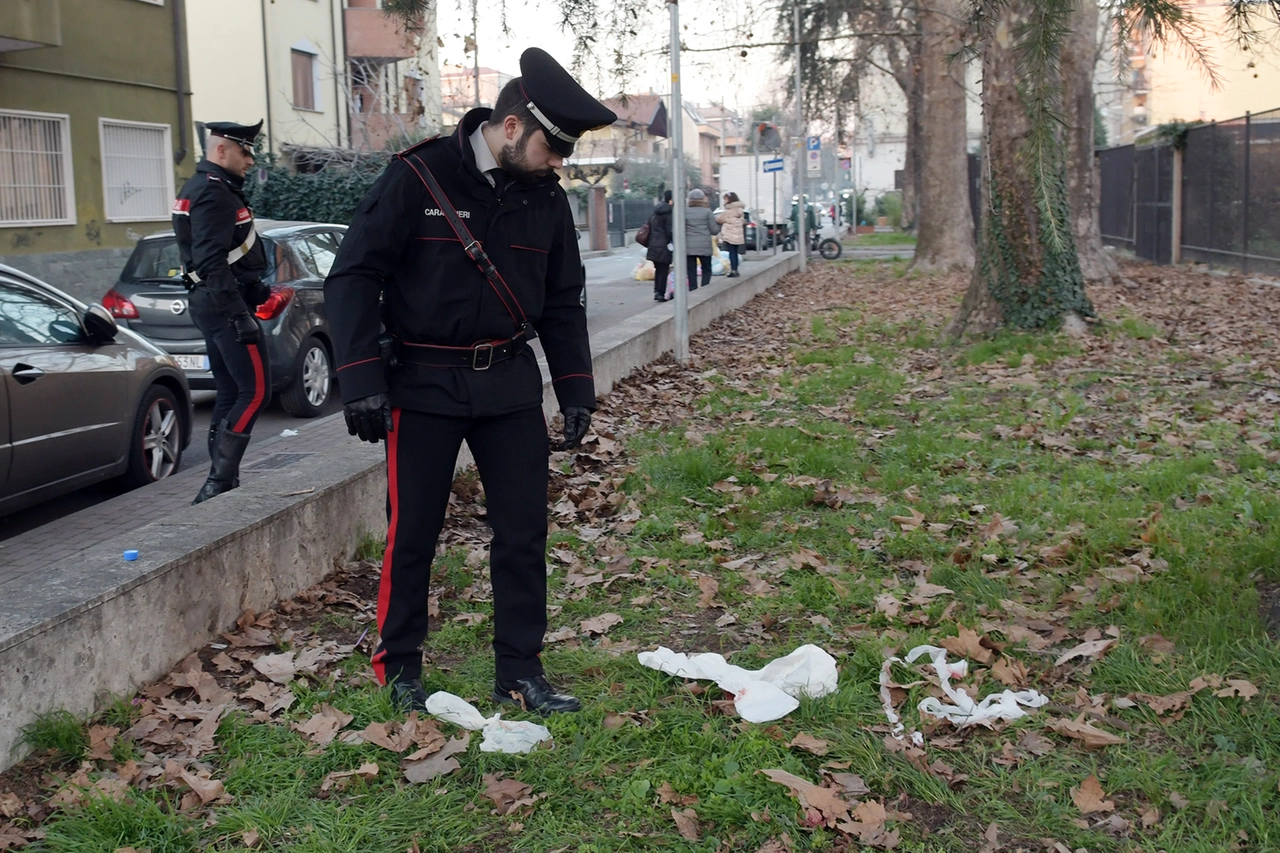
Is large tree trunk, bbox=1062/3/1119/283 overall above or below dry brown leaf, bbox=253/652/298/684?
above

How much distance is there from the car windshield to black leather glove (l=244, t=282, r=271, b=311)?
3.95 meters

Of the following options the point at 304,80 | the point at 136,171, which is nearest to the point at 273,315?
the point at 136,171

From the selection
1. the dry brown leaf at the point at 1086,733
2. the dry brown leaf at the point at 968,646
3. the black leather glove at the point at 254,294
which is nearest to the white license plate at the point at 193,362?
the black leather glove at the point at 254,294

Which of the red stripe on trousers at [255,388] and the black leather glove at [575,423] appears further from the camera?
the red stripe on trousers at [255,388]

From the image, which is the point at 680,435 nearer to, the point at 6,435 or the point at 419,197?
the point at 6,435

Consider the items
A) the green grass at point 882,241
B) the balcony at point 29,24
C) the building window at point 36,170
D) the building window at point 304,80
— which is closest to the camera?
the balcony at point 29,24

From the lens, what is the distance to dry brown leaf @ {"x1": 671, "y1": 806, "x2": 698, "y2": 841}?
3383mm

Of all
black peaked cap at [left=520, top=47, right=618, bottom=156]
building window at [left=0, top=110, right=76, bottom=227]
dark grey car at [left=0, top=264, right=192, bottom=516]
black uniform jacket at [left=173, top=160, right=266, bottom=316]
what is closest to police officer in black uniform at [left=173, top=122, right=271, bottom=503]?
black uniform jacket at [left=173, top=160, right=266, bottom=316]

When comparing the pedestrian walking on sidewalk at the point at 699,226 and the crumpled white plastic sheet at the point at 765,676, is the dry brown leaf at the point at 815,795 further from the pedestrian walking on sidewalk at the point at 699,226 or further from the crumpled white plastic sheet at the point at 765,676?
the pedestrian walking on sidewalk at the point at 699,226

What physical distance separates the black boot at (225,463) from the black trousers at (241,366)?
0.16 ft

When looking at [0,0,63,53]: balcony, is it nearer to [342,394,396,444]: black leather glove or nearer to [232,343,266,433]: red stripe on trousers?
[232,343,266,433]: red stripe on trousers

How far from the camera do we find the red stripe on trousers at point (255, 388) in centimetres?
677

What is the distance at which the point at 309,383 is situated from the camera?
1113 centimetres

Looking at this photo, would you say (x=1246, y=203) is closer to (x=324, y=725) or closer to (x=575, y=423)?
(x=575, y=423)
